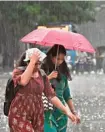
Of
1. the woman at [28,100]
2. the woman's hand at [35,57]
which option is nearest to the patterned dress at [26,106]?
the woman at [28,100]

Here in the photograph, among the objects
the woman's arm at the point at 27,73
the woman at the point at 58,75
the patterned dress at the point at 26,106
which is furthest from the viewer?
the woman at the point at 58,75

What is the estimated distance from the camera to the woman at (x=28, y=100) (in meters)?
4.93

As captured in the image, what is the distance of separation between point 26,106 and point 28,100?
0.06 meters

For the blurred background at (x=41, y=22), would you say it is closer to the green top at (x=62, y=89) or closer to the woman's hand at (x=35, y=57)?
the green top at (x=62, y=89)

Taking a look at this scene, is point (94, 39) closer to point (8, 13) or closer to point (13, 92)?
point (8, 13)

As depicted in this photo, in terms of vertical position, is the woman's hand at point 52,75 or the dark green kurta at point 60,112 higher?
the woman's hand at point 52,75

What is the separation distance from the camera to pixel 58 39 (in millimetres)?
5965

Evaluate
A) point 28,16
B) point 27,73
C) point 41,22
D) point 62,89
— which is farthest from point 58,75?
point 41,22

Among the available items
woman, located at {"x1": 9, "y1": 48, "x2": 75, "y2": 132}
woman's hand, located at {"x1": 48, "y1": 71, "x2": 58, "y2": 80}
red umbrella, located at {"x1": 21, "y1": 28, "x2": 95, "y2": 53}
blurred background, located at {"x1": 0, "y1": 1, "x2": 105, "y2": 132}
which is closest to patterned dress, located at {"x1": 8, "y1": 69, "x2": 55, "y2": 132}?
woman, located at {"x1": 9, "y1": 48, "x2": 75, "y2": 132}

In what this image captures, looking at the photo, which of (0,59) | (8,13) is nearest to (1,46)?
(0,59)

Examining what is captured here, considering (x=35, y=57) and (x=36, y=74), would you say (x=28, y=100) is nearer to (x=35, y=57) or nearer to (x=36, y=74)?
(x=36, y=74)

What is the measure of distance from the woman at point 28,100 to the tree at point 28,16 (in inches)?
1356

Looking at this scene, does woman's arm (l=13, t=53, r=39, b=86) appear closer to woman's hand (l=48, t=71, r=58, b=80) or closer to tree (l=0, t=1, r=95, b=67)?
woman's hand (l=48, t=71, r=58, b=80)

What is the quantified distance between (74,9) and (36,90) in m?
38.6
